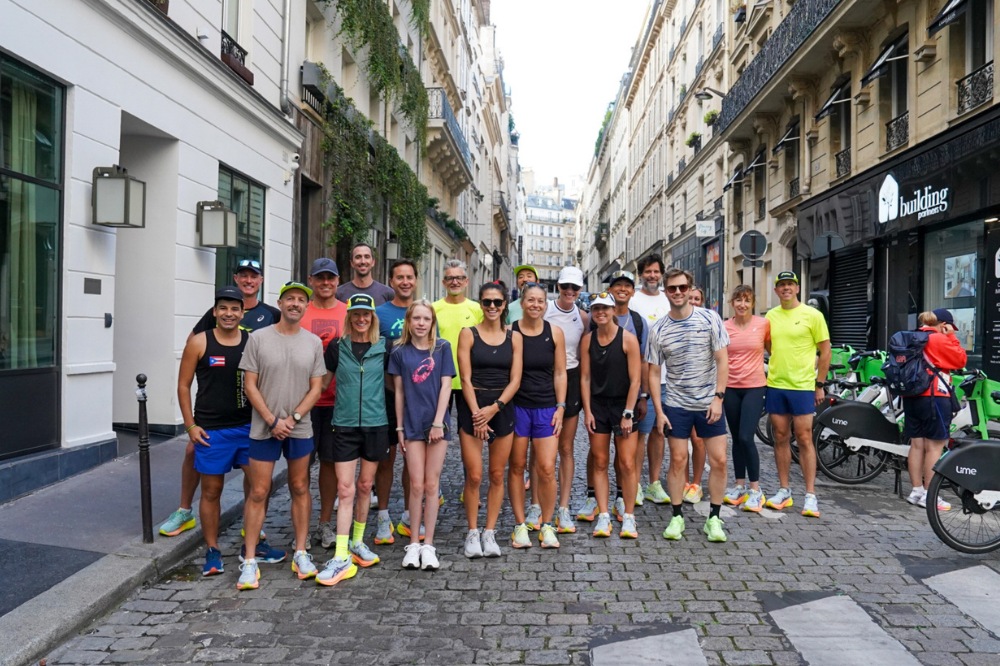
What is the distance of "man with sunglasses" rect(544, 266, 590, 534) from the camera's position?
19.1 feet

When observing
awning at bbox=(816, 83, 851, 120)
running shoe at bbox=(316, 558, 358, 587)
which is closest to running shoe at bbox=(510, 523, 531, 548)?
running shoe at bbox=(316, 558, 358, 587)

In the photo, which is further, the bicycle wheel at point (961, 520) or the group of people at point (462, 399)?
the bicycle wheel at point (961, 520)

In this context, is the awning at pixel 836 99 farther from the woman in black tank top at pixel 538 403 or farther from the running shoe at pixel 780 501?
the woman in black tank top at pixel 538 403

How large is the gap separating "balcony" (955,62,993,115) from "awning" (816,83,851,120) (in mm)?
4356

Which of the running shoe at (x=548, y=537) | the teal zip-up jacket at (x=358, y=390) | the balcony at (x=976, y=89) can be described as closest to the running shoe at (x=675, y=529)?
the running shoe at (x=548, y=537)

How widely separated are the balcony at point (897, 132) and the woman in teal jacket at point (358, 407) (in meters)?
12.6

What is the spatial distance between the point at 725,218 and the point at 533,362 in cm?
2347

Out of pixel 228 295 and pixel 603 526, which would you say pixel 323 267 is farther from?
pixel 603 526

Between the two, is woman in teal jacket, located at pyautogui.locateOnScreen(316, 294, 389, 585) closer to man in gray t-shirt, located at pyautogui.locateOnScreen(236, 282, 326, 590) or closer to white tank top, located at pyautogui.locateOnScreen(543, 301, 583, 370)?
man in gray t-shirt, located at pyautogui.locateOnScreen(236, 282, 326, 590)

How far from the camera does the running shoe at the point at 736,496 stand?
6573 mm

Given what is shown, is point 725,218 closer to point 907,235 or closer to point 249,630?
point 907,235

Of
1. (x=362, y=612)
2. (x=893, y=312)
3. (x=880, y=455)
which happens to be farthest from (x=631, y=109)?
(x=362, y=612)

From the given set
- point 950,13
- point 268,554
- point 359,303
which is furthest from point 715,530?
point 950,13

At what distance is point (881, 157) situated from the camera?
49.0ft
